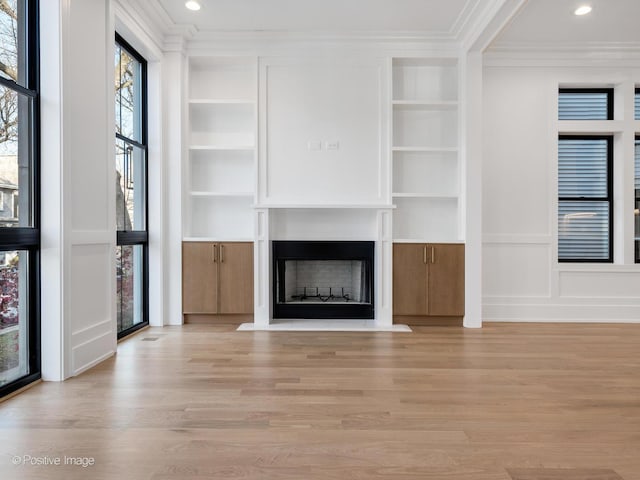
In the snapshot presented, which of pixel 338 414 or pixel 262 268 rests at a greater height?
pixel 262 268

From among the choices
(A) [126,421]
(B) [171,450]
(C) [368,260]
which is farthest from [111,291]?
(C) [368,260]

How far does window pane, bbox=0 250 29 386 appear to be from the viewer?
2387mm

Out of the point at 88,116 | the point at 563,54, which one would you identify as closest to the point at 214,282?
the point at 88,116

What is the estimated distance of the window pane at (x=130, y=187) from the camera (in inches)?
149

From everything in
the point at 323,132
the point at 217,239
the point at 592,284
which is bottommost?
the point at 592,284

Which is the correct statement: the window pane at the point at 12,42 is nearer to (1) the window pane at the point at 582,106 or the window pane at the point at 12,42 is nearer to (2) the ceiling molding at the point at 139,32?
(2) the ceiling molding at the point at 139,32

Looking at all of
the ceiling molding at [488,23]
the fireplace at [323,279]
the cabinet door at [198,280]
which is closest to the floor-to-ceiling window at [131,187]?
the cabinet door at [198,280]

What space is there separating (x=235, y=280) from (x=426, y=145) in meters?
2.47

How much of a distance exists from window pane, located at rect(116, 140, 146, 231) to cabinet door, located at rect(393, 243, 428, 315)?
2522 mm

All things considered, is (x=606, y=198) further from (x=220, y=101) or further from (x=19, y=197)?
(x=19, y=197)

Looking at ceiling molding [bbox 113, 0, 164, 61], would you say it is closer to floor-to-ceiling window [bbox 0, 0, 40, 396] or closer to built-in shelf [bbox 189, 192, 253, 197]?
floor-to-ceiling window [bbox 0, 0, 40, 396]

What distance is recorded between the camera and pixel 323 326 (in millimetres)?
4234

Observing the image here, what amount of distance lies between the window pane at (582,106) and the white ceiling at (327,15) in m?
1.59

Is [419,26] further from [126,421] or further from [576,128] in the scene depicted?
[126,421]
